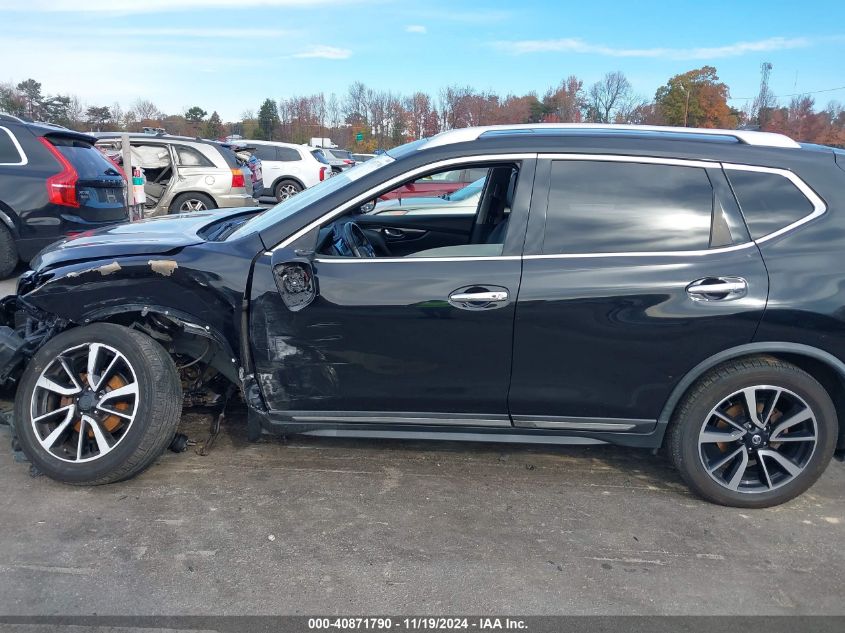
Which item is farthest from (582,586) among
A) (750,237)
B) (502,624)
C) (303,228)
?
(303,228)

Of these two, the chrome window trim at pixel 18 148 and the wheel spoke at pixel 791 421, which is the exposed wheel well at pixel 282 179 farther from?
the wheel spoke at pixel 791 421

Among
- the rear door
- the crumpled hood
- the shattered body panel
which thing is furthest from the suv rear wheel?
the rear door

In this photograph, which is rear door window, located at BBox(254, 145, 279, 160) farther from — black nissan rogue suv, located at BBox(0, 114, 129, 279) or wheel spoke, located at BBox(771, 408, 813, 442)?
wheel spoke, located at BBox(771, 408, 813, 442)

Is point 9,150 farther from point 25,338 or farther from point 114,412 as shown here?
point 114,412

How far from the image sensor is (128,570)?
2.84 metres

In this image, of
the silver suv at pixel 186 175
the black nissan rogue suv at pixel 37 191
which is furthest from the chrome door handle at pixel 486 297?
the silver suv at pixel 186 175

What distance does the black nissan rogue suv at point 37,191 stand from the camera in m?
7.27

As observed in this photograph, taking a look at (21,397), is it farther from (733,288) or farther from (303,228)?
(733,288)

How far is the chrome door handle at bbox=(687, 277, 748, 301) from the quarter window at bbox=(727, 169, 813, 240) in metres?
0.32

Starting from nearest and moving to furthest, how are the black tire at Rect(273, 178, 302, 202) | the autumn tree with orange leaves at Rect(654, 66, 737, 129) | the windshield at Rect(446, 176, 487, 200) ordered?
the windshield at Rect(446, 176, 487, 200) < the black tire at Rect(273, 178, 302, 202) < the autumn tree with orange leaves at Rect(654, 66, 737, 129)

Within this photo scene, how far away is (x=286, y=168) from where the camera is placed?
19078 mm

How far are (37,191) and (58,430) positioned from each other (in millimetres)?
4865

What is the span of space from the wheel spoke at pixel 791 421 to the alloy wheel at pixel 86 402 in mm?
3185

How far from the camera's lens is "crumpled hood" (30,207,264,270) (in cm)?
350
